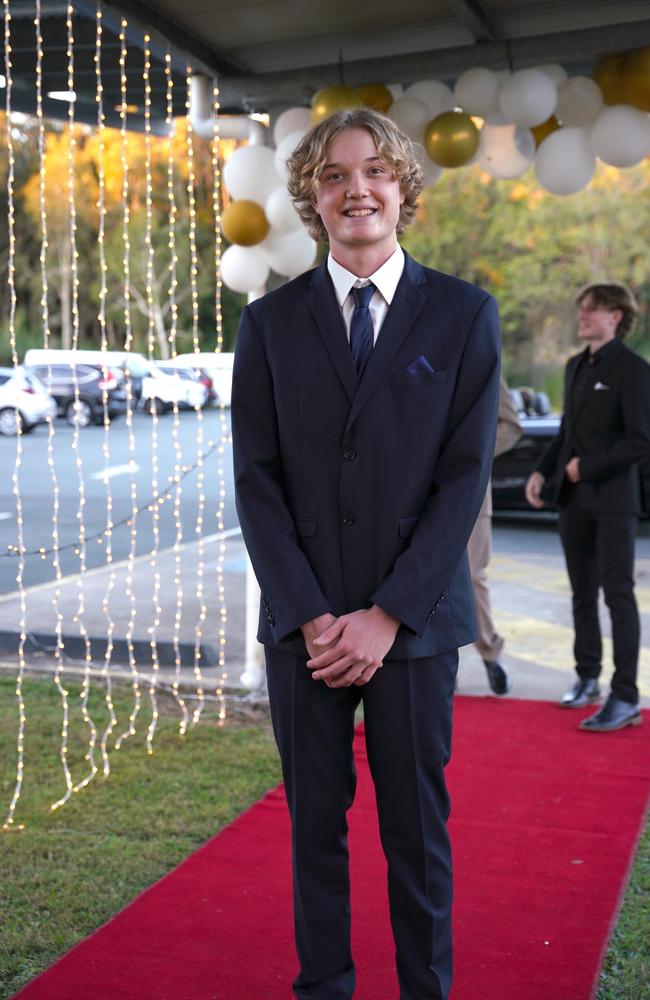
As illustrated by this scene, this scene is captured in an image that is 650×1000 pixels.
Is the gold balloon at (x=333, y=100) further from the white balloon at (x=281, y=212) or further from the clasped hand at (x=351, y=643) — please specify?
the clasped hand at (x=351, y=643)

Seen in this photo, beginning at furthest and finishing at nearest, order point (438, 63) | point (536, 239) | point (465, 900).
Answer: point (536, 239), point (438, 63), point (465, 900)

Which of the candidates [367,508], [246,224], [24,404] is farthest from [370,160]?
[24,404]

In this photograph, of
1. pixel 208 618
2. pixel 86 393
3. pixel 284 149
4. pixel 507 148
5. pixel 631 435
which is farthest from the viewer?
pixel 86 393

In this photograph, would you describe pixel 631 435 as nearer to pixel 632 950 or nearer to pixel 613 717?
pixel 613 717

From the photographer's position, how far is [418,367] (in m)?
2.54

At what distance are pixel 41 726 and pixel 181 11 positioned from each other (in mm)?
3326

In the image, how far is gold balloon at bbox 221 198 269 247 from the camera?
563cm

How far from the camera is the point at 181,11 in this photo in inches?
208

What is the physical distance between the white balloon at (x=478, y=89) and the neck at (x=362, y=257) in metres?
3.37

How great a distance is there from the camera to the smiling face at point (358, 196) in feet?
8.34

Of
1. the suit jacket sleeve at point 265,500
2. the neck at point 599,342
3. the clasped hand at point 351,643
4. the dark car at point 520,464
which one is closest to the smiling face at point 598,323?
the neck at point 599,342

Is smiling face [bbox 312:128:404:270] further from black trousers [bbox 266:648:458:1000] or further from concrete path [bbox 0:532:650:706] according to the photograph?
concrete path [bbox 0:532:650:706]

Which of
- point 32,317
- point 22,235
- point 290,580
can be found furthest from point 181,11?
point 32,317

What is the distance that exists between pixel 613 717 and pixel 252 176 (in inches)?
120
